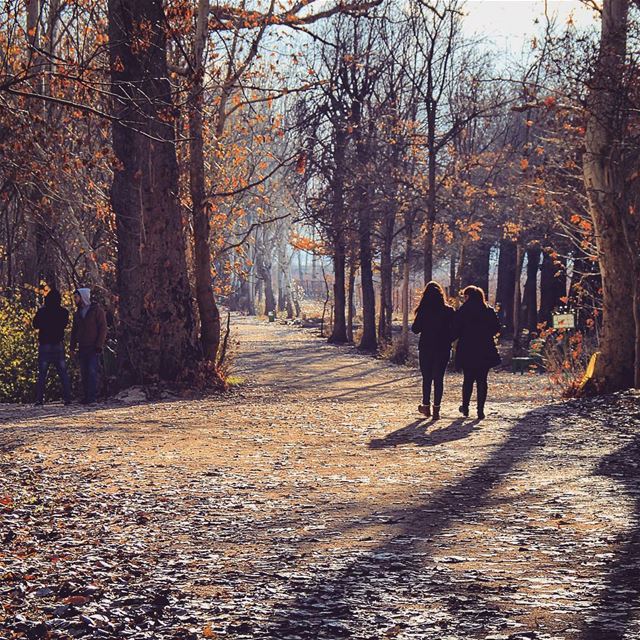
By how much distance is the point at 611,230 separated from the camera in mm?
16688

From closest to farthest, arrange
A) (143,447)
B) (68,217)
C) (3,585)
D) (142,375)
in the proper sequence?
(3,585), (143,447), (142,375), (68,217)

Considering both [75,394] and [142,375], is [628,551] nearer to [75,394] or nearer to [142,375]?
[142,375]

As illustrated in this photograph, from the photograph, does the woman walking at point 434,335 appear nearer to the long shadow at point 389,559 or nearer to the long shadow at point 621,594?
the long shadow at point 389,559

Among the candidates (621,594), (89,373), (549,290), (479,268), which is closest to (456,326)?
(89,373)

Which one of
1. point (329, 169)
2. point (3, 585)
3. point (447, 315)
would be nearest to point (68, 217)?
point (447, 315)

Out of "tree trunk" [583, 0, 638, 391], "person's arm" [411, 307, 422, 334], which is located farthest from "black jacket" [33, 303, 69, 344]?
"tree trunk" [583, 0, 638, 391]

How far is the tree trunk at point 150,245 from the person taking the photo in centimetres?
1853

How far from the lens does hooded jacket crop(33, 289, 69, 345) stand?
17.6 m

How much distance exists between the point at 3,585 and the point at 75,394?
13796mm

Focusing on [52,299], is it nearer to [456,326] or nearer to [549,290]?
[456,326]

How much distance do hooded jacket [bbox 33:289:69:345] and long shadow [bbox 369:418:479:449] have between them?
675cm

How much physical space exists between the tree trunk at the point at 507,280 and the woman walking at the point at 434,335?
30.5m

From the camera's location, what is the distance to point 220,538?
23.8ft

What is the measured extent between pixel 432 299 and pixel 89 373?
6668 millimetres
